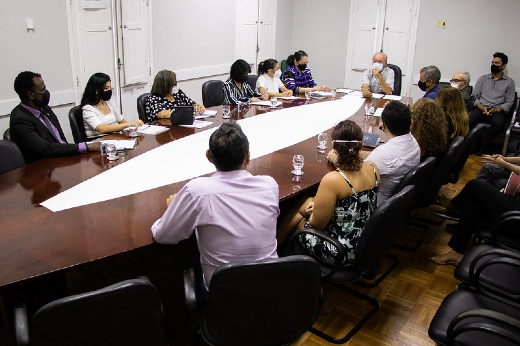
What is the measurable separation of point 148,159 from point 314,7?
20.4ft

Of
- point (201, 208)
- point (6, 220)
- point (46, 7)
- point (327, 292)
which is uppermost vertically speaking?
point (46, 7)

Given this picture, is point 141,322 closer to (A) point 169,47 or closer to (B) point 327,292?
(B) point 327,292

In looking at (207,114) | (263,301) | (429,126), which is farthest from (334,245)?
(207,114)

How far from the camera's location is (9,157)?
109 inches

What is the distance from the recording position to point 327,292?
2889 mm

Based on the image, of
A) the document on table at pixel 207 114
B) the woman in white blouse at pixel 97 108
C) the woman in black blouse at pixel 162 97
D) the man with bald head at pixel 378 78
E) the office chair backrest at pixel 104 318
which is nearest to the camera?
the office chair backrest at pixel 104 318

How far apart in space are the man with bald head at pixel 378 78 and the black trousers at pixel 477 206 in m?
2.76

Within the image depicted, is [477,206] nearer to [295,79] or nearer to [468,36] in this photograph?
[295,79]

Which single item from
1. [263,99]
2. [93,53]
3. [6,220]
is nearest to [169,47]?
[93,53]

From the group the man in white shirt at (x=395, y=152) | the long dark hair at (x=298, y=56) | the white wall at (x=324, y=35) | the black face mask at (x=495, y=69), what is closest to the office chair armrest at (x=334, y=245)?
the man in white shirt at (x=395, y=152)

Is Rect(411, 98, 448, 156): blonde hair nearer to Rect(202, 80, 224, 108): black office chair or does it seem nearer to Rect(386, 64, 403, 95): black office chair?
Rect(202, 80, 224, 108): black office chair

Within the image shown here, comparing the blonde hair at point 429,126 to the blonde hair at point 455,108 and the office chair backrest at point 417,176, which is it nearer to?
the blonde hair at point 455,108

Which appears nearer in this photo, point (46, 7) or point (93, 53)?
point (46, 7)

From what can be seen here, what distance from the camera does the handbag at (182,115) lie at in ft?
→ 12.3
